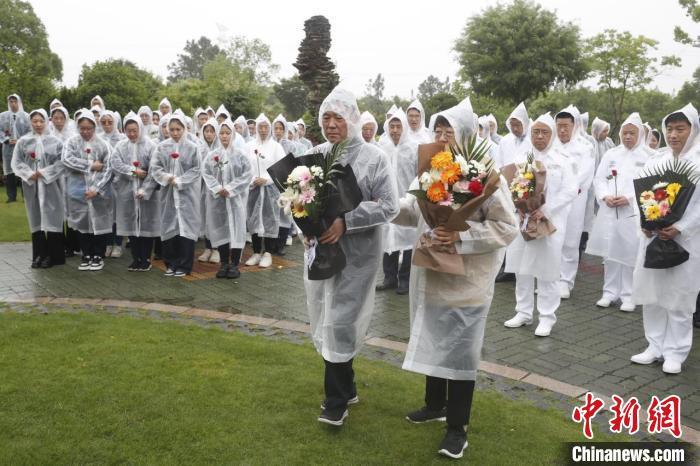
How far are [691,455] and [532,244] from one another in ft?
9.85

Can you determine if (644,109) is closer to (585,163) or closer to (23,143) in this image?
(585,163)

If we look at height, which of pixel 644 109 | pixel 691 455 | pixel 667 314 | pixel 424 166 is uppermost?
pixel 644 109

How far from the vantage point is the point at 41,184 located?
948 cm

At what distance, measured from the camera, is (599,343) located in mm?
6613

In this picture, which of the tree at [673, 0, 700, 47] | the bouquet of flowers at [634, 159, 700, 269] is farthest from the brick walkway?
the tree at [673, 0, 700, 47]

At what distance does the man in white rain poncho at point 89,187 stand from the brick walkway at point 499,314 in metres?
0.52

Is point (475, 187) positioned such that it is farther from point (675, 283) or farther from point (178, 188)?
point (178, 188)

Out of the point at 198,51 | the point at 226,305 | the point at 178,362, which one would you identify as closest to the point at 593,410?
the point at 178,362

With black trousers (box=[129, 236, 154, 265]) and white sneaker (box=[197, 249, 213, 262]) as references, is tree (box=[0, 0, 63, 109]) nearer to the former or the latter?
white sneaker (box=[197, 249, 213, 262])

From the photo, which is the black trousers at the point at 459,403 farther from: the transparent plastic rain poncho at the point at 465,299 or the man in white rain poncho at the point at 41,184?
the man in white rain poncho at the point at 41,184

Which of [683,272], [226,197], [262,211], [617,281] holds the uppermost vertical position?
[226,197]

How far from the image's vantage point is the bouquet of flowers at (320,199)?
3.96 meters

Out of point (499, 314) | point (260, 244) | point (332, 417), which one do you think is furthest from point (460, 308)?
point (260, 244)

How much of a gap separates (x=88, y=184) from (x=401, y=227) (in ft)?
16.8
